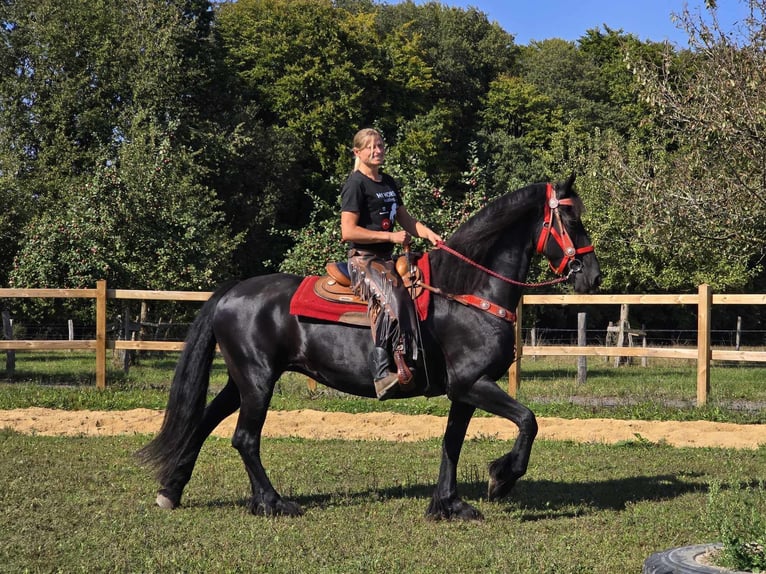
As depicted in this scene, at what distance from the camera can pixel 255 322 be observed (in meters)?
7.50

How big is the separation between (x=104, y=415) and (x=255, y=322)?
6334 millimetres

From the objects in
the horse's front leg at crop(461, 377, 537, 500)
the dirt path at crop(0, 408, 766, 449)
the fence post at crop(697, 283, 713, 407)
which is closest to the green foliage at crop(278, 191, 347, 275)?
the dirt path at crop(0, 408, 766, 449)

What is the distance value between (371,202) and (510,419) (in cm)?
193

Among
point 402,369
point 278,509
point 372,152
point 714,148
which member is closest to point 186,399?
point 278,509

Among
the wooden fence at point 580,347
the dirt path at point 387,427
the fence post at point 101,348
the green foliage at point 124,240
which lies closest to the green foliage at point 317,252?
the green foliage at point 124,240

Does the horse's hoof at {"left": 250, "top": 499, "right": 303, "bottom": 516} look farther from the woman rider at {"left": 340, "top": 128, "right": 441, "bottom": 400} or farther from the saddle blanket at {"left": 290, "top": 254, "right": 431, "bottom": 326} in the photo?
the saddle blanket at {"left": 290, "top": 254, "right": 431, "bottom": 326}

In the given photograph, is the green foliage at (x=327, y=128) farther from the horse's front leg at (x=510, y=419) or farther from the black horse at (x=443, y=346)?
the horse's front leg at (x=510, y=419)

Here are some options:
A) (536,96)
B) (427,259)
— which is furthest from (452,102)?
(427,259)

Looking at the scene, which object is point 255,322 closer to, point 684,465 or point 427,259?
point 427,259

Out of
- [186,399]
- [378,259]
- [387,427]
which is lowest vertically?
[387,427]

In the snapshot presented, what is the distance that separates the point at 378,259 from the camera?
7.15 meters

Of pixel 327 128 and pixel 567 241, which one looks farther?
pixel 327 128

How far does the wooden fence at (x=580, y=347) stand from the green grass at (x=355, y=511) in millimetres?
3894

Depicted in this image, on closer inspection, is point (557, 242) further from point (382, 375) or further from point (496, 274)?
point (382, 375)
